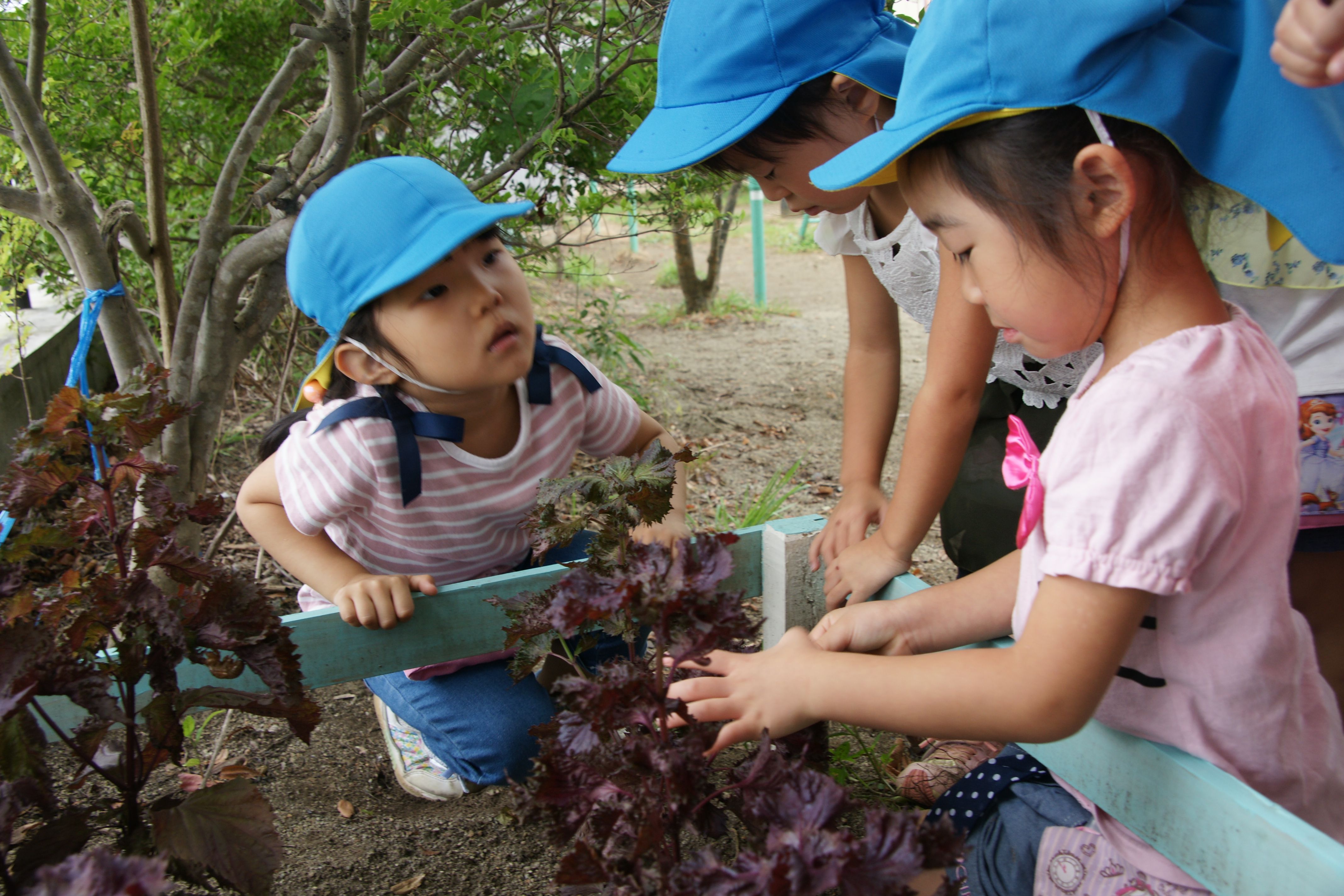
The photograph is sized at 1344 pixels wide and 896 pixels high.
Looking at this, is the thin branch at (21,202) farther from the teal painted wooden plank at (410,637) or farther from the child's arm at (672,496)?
the child's arm at (672,496)

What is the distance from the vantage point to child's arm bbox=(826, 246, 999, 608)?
161 centimetres

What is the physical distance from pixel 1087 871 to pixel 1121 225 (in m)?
0.82

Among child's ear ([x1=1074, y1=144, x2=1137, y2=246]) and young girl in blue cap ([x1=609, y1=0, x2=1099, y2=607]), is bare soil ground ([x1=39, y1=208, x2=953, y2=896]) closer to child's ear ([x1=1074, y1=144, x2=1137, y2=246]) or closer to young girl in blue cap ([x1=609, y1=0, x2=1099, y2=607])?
young girl in blue cap ([x1=609, y1=0, x2=1099, y2=607])

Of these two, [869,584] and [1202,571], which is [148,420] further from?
[1202,571]

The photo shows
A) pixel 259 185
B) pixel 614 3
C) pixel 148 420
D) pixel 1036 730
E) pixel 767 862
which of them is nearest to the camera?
pixel 767 862

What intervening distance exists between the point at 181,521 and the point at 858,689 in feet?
3.13

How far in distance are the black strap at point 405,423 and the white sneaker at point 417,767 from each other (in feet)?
1.89

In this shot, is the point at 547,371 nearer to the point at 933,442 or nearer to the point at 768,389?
the point at 933,442

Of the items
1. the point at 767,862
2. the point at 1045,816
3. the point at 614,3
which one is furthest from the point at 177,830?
the point at 614,3

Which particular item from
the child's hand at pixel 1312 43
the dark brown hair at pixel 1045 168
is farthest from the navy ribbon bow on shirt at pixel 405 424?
the child's hand at pixel 1312 43

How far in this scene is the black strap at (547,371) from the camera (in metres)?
1.97

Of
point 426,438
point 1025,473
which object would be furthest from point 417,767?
point 1025,473

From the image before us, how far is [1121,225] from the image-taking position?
1.05 metres

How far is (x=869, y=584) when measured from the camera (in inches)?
63.6
